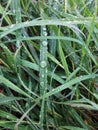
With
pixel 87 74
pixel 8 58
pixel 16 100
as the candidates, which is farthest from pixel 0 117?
pixel 87 74

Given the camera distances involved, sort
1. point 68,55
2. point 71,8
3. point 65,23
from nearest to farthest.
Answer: point 65,23 < point 68,55 < point 71,8

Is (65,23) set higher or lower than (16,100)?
higher

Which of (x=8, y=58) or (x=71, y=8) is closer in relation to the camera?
(x=8, y=58)

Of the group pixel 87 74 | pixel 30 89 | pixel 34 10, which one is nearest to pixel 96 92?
pixel 87 74

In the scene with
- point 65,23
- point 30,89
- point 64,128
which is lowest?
point 64,128

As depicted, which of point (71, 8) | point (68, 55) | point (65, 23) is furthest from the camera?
point (71, 8)

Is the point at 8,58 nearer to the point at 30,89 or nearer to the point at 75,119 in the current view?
the point at 30,89
